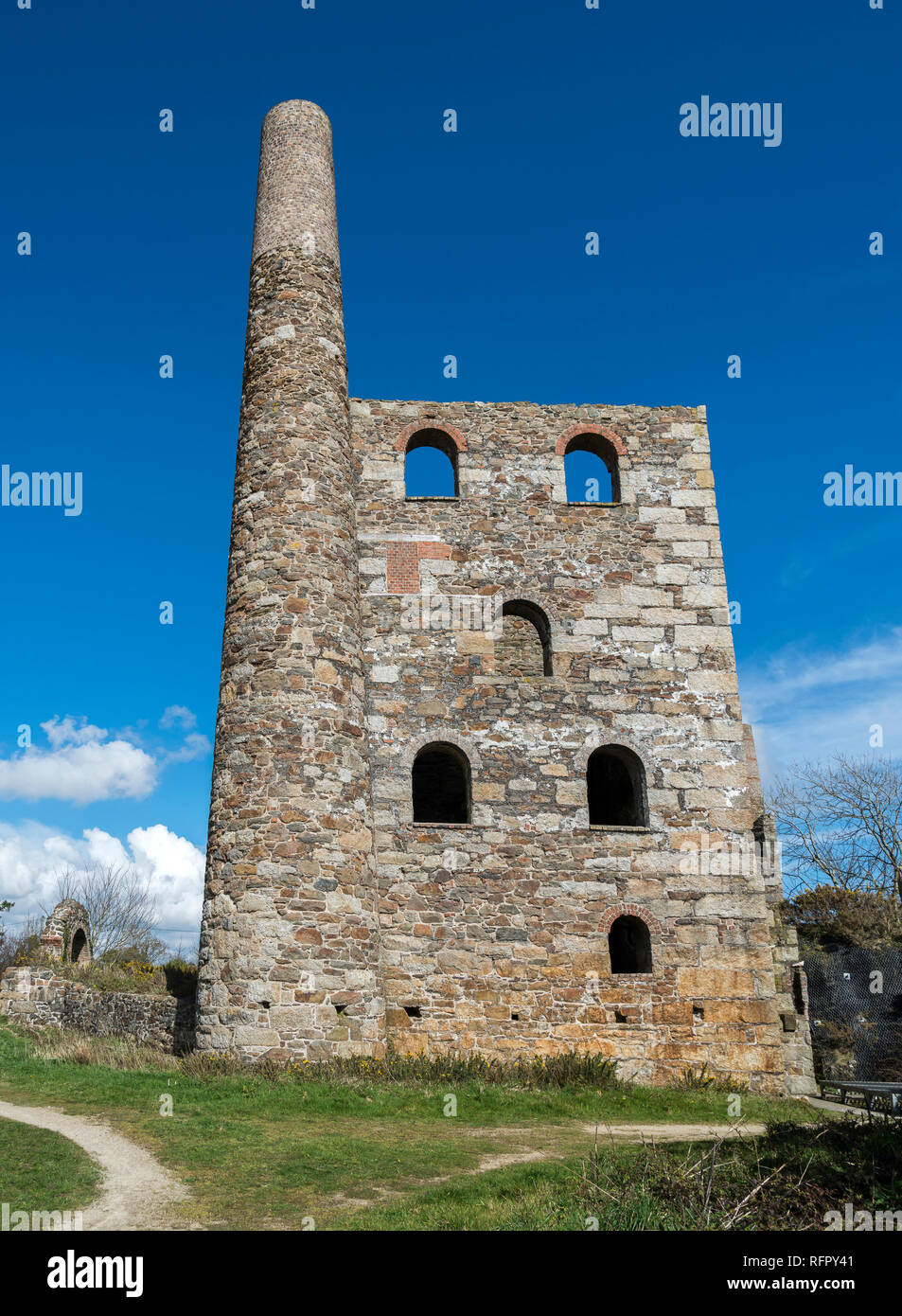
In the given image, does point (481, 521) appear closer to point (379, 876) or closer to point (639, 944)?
→ point (379, 876)

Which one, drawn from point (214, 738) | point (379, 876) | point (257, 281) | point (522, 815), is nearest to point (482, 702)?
point (522, 815)

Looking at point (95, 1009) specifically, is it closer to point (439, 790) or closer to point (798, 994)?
point (439, 790)

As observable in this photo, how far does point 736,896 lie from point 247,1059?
25.4 feet

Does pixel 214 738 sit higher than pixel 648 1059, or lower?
higher

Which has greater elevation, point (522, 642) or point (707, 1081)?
point (522, 642)

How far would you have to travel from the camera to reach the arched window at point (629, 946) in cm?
1413

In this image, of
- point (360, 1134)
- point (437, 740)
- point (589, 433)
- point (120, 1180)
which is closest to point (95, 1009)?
point (437, 740)

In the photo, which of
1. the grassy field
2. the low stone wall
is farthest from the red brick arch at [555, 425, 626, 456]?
the low stone wall

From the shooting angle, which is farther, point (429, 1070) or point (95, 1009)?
point (95, 1009)

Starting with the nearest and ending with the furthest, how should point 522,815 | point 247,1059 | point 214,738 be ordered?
point 247,1059 → point 214,738 → point 522,815

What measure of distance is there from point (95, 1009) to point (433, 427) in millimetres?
11120

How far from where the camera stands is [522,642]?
54.7 feet

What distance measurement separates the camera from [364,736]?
528 inches

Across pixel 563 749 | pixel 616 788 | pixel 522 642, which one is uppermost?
pixel 522 642
